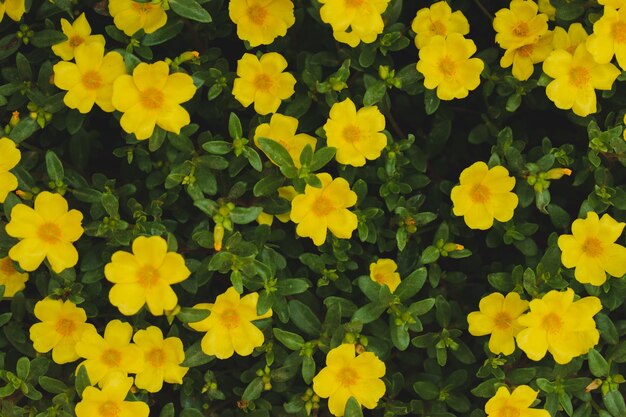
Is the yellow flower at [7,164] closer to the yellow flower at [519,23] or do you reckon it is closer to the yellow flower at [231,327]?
the yellow flower at [231,327]

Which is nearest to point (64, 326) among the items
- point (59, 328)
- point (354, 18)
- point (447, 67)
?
point (59, 328)

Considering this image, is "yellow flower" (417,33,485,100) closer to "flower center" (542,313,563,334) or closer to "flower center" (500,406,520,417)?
"flower center" (542,313,563,334)

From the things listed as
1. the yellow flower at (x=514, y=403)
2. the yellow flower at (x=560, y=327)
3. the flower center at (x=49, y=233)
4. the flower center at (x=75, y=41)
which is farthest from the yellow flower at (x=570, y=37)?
the flower center at (x=49, y=233)

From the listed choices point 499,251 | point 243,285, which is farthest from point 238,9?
point 499,251

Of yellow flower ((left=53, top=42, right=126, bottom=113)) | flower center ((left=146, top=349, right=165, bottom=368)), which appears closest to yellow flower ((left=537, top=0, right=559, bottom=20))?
yellow flower ((left=53, top=42, right=126, bottom=113))

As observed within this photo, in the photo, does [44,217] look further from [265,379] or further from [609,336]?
[609,336]

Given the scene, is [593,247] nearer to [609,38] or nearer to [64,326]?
[609,38]
